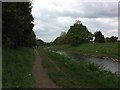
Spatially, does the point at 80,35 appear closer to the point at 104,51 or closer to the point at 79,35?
the point at 79,35

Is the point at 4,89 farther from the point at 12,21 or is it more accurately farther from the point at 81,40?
the point at 81,40

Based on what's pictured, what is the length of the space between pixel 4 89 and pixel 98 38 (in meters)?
108

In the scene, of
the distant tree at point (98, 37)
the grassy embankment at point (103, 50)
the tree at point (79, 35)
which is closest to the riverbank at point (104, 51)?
the grassy embankment at point (103, 50)

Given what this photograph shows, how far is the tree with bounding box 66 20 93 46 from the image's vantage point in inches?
4473

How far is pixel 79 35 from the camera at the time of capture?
115 meters

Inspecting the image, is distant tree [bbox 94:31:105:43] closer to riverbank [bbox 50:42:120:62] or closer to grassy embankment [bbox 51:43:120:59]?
grassy embankment [bbox 51:43:120:59]

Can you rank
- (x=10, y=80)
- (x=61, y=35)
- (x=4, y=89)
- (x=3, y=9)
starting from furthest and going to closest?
(x=61, y=35) → (x=3, y=9) → (x=10, y=80) → (x=4, y=89)

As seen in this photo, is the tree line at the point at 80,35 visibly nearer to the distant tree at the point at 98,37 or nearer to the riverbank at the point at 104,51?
the distant tree at the point at 98,37

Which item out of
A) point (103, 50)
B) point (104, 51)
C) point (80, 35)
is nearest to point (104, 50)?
point (103, 50)

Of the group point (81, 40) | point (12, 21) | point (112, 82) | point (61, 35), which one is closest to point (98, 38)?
point (81, 40)

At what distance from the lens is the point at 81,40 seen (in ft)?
371

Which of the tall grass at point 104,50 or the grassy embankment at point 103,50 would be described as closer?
the grassy embankment at point 103,50

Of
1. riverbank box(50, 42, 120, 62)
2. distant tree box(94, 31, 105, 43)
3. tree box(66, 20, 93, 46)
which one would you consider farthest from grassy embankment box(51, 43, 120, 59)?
distant tree box(94, 31, 105, 43)

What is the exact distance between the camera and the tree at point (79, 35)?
114 m
